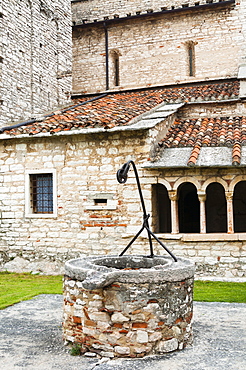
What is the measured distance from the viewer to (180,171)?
33.9 feet

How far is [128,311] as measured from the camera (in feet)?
16.6

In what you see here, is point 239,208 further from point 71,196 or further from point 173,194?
point 71,196

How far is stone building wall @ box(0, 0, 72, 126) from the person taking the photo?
42.5 ft

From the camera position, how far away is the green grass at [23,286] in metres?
8.19

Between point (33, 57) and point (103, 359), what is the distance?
11386 millimetres

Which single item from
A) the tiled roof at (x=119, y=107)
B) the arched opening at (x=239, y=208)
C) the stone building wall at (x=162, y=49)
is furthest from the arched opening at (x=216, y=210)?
the stone building wall at (x=162, y=49)

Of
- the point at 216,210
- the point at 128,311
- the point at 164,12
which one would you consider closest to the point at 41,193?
the point at 216,210


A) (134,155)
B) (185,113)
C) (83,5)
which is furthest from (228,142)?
(83,5)

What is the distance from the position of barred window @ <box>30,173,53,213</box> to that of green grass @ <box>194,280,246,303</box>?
4.37m

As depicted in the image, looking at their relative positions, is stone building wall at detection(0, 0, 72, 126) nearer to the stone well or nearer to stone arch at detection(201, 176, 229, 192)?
stone arch at detection(201, 176, 229, 192)

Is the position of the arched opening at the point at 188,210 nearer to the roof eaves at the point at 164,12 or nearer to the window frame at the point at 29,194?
the window frame at the point at 29,194

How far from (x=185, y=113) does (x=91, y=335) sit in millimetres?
9440

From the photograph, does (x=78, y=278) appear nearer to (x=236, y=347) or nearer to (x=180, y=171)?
(x=236, y=347)

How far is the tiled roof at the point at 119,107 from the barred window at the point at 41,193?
48.9 inches
